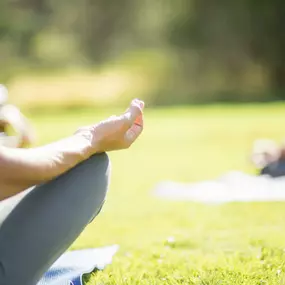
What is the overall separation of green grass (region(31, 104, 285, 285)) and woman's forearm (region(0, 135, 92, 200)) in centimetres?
58

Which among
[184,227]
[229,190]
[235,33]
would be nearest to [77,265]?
[184,227]

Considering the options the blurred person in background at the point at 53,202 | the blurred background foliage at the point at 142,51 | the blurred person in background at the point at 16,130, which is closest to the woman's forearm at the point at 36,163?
the blurred person in background at the point at 53,202

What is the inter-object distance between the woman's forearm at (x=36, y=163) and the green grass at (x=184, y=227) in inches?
22.7

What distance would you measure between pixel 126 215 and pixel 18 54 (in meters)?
8.58

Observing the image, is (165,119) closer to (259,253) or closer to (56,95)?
(56,95)

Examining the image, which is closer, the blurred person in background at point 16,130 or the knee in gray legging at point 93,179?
the knee in gray legging at point 93,179

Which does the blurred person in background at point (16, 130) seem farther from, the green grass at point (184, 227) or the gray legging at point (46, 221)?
the gray legging at point (46, 221)

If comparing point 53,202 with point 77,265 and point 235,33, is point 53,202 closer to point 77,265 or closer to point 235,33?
point 77,265

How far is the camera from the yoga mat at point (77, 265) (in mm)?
2275

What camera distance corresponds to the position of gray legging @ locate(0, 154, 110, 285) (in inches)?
76.6

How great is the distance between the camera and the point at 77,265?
2.50 m

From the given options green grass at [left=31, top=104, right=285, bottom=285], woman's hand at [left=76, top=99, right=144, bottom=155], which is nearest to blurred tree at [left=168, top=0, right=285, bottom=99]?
green grass at [left=31, top=104, right=285, bottom=285]

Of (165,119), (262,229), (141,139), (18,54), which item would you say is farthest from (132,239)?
(18,54)

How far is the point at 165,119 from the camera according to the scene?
9070 mm
